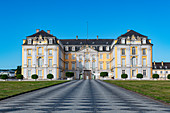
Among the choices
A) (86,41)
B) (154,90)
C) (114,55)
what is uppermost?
(86,41)

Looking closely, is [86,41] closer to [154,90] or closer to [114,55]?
[114,55]

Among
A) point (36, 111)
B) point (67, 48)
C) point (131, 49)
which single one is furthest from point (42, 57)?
point (36, 111)

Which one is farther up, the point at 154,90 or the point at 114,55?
the point at 114,55

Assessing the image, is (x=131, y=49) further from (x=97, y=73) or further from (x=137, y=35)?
(x=97, y=73)

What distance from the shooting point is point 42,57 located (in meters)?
75.6

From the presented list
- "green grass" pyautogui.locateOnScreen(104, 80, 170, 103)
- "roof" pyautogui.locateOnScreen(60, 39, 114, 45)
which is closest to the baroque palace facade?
"roof" pyautogui.locateOnScreen(60, 39, 114, 45)

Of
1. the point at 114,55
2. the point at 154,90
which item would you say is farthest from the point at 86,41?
the point at 154,90

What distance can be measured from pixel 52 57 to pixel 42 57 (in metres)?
3.16

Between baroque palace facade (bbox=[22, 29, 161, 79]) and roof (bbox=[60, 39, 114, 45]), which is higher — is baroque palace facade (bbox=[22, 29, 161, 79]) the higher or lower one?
the lower one

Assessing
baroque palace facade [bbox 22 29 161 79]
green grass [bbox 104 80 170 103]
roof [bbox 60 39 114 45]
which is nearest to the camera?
green grass [bbox 104 80 170 103]

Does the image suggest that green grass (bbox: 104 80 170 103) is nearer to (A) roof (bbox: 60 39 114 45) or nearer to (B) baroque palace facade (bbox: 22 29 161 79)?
(B) baroque palace facade (bbox: 22 29 161 79)

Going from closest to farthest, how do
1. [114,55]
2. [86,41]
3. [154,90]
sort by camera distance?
1. [154,90]
2. [114,55]
3. [86,41]

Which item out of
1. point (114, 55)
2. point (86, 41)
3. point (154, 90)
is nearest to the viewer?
point (154, 90)

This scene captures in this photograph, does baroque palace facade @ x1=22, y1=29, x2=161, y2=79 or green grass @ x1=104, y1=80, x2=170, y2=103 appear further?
baroque palace facade @ x1=22, y1=29, x2=161, y2=79
